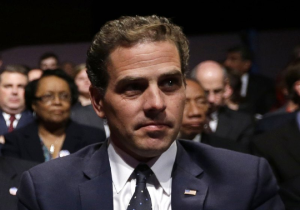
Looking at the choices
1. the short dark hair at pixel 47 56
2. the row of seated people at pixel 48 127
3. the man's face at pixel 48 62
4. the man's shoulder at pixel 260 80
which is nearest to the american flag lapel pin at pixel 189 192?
the row of seated people at pixel 48 127

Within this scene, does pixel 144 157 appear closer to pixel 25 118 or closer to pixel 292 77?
pixel 292 77

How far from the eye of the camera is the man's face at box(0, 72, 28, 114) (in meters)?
5.90

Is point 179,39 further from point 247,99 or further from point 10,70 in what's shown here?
point 247,99

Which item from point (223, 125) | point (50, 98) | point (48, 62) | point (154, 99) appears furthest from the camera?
point (48, 62)

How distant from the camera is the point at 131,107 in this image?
1.97 m

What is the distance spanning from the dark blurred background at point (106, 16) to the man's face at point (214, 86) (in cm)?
292

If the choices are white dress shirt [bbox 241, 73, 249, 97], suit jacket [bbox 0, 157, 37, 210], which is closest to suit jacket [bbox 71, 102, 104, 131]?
suit jacket [bbox 0, 157, 37, 210]

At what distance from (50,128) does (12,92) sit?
Answer: 133cm

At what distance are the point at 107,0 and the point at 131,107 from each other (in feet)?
23.5

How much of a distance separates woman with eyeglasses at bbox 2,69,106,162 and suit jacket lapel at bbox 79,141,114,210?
210 centimetres

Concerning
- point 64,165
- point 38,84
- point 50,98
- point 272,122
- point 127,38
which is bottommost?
point 272,122

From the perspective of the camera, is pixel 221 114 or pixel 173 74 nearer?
pixel 173 74

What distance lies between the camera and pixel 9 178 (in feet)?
11.0

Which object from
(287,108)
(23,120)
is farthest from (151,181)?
(287,108)
